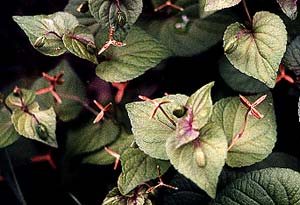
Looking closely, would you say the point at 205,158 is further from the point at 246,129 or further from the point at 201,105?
the point at 246,129

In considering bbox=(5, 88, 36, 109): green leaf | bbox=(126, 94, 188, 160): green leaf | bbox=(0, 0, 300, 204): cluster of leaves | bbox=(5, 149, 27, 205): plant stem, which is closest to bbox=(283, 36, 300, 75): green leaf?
bbox=(0, 0, 300, 204): cluster of leaves

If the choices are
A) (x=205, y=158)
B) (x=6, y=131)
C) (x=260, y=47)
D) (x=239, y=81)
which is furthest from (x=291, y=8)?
(x=6, y=131)

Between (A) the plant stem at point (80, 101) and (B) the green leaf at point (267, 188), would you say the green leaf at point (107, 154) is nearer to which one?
(A) the plant stem at point (80, 101)

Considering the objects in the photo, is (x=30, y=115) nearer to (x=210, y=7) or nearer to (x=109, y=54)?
(x=109, y=54)

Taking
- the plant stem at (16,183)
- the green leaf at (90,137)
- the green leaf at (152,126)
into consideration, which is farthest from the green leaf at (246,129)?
the plant stem at (16,183)

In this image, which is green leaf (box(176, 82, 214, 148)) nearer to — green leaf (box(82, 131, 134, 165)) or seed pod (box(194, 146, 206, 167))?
seed pod (box(194, 146, 206, 167))
